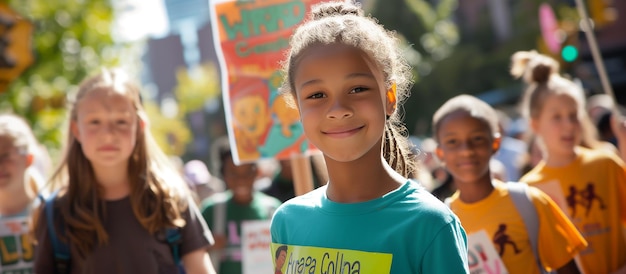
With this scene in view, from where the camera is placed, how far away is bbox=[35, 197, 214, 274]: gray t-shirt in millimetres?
3838

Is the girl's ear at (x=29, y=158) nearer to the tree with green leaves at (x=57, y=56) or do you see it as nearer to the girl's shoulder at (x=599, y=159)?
the girl's shoulder at (x=599, y=159)

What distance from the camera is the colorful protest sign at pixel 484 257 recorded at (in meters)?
3.88

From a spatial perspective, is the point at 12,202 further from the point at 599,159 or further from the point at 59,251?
the point at 599,159

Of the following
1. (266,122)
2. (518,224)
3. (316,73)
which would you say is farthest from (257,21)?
(316,73)

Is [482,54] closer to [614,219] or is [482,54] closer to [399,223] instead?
[614,219]

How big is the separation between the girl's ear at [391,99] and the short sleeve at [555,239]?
1481 millimetres

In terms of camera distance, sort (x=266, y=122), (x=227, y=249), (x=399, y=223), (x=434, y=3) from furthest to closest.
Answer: (x=434, y=3)
(x=227, y=249)
(x=266, y=122)
(x=399, y=223)

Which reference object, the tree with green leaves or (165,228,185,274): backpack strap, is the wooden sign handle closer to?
(165,228,185,274): backpack strap

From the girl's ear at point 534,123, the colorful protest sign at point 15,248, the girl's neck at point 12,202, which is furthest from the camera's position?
the girl's neck at point 12,202

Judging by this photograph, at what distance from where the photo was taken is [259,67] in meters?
5.33

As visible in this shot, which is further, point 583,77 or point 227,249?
point 583,77

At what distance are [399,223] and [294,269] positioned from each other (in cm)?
38

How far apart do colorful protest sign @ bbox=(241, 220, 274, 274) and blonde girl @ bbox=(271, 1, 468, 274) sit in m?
3.43

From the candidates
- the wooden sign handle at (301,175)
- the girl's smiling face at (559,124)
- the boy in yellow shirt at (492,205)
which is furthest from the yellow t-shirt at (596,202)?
the wooden sign handle at (301,175)
